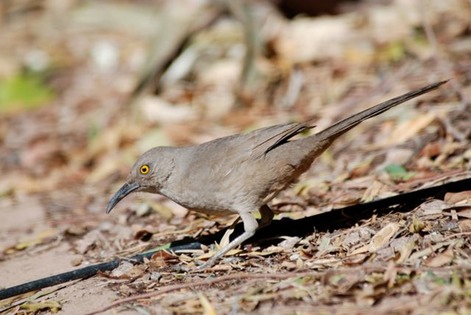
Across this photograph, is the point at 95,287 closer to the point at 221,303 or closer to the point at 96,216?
the point at 221,303

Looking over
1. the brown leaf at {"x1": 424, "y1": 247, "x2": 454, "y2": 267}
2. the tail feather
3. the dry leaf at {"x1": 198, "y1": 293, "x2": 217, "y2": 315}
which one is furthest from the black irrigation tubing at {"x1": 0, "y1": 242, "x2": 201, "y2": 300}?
the brown leaf at {"x1": 424, "y1": 247, "x2": 454, "y2": 267}

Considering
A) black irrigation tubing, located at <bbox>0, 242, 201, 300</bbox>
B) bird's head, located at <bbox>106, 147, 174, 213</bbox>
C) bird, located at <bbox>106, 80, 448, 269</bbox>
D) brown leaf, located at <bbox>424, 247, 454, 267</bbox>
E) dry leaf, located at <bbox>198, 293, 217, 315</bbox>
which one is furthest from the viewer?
bird's head, located at <bbox>106, 147, 174, 213</bbox>

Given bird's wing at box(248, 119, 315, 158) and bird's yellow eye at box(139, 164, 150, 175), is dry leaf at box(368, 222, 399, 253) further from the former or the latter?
bird's yellow eye at box(139, 164, 150, 175)

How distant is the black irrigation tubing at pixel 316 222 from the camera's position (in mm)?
4203

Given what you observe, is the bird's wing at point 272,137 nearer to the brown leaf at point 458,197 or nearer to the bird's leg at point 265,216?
the bird's leg at point 265,216

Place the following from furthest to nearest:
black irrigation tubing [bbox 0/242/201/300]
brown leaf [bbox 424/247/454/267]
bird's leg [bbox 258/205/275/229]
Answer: bird's leg [bbox 258/205/275/229] → black irrigation tubing [bbox 0/242/201/300] → brown leaf [bbox 424/247/454/267]

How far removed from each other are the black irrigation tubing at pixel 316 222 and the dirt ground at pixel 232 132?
0.02 m

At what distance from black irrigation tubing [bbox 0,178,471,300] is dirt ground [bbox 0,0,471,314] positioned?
0.05ft

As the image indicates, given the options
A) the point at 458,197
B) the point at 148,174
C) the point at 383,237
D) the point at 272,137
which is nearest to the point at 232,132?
the point at 148,174

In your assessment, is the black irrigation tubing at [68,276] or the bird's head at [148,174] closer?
the black irrigation tubing at [68,276]

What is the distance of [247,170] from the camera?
14.5 ft

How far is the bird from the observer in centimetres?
436

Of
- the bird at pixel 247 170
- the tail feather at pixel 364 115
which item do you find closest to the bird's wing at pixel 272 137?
the bird at pixel 247 170

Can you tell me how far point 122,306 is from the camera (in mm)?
3670
